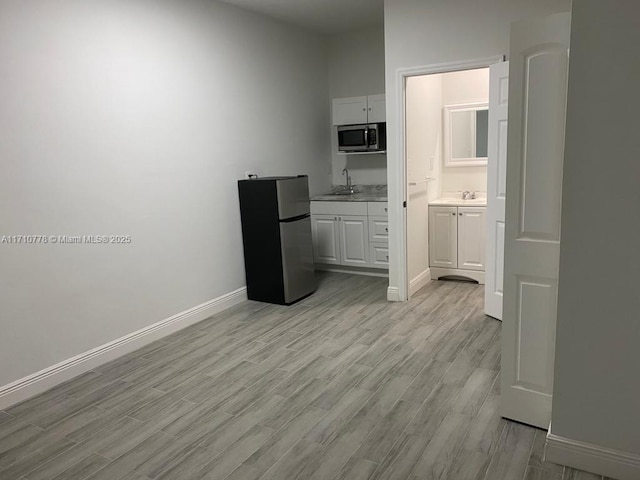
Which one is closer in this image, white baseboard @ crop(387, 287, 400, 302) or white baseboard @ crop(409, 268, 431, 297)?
white baseboard @ crop(387, 287, 400, 302)

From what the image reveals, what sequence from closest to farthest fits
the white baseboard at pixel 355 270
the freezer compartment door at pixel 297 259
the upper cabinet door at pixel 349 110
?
the freezer compartment door at pixel 297 259 → the white baseboard at pixel 355 270 → the upper cabinet door at pixel 349 110

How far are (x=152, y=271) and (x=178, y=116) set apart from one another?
4.29 ft

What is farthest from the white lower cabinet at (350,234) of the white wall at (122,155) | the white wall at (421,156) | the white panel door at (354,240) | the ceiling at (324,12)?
the ceiling at (324,12)

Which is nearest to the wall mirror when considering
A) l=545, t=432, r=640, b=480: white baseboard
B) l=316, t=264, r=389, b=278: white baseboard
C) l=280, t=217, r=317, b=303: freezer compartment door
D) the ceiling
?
the ceiling

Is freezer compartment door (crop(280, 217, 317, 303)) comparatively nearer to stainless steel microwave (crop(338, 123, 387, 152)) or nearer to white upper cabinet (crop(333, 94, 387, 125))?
stainless steel microwave (crop(338, 123, 387, 152))

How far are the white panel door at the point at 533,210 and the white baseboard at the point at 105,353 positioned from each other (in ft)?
8.81

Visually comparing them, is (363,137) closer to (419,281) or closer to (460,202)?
(460,202)

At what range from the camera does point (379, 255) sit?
5.39m

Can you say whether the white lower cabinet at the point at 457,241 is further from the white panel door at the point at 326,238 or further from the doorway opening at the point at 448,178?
the white panel door at the point at 326,238

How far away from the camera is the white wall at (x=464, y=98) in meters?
5.15

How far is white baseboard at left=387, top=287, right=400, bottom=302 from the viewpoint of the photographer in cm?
465

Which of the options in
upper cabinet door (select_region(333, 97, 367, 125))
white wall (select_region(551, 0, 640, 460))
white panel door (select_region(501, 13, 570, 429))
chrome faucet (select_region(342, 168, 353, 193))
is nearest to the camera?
white wall (select_region(551, 0, 640, 460))

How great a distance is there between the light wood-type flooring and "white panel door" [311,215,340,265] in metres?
1.59

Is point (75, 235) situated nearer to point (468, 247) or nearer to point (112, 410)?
point (112, 410)
